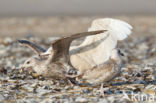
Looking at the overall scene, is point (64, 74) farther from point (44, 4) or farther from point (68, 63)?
point (44, 4)

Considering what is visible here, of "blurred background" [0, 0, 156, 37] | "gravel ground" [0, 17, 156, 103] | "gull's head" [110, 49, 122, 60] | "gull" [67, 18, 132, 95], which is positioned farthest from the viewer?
"blurred background" [0, 0, 156, 37]

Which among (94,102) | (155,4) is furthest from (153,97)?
(155,4)

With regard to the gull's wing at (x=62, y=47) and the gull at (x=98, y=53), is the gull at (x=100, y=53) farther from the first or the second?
the gull's wing at (x=62, y=47)

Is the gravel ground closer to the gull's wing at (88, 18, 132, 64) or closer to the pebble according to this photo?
the pebble

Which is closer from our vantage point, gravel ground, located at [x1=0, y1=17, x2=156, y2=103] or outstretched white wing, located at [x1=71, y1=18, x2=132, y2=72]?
gravel ground, located at [x1=0, y1=17, x2=156, y2=103]

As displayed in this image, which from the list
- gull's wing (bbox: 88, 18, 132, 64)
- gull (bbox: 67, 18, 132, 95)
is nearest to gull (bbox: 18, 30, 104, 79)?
gull (bbox: 67, 18, 132, 95)
